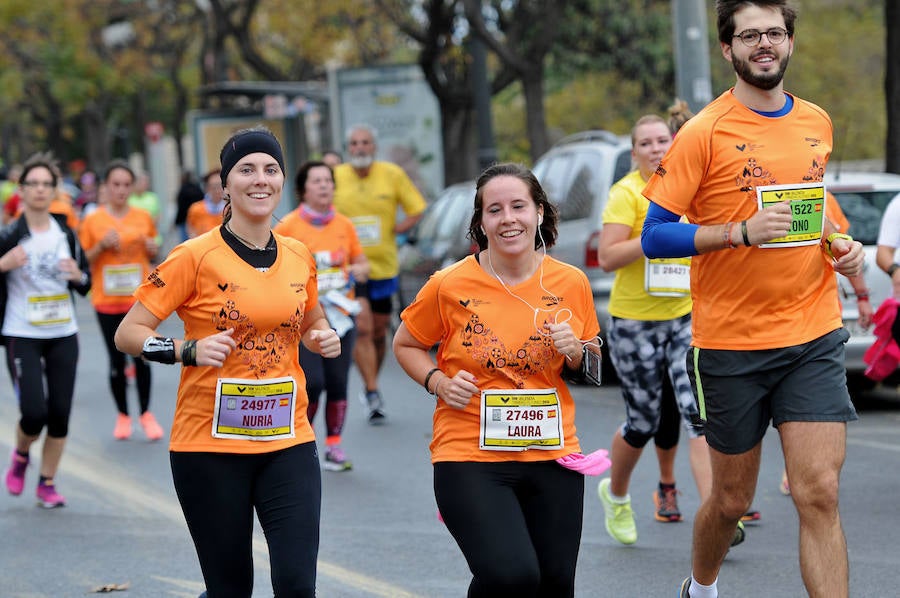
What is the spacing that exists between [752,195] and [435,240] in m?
10.4

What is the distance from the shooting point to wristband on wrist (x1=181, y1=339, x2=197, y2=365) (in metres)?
4.53

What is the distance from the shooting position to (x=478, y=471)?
14.3 ft

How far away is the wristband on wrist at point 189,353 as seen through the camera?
453cm

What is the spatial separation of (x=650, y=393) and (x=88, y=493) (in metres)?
3.89

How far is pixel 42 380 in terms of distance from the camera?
27.0 feet

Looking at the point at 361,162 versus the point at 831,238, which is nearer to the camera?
the point at 831,238

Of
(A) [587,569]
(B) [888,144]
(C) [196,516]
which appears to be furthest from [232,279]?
(B) [888,144]

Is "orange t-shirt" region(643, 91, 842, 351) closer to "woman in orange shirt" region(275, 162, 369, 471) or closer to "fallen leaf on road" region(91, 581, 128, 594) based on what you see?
"fallen leaf on road" region(91, 581, 128, 594)

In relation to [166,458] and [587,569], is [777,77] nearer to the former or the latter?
[587,569]

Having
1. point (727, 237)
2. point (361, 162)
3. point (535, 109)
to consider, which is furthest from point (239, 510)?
point (535, 109)

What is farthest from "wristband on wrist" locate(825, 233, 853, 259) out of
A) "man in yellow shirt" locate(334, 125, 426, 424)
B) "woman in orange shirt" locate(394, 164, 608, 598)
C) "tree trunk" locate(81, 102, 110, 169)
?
"tree trunk" locate(81, 102, 110, 169)

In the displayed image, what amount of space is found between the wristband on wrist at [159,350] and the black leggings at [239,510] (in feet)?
1.03

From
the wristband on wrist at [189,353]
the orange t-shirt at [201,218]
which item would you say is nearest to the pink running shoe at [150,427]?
the orange t-shirt at [201,218]

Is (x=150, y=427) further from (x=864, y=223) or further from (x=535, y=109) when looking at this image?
(x=535, y=109)
